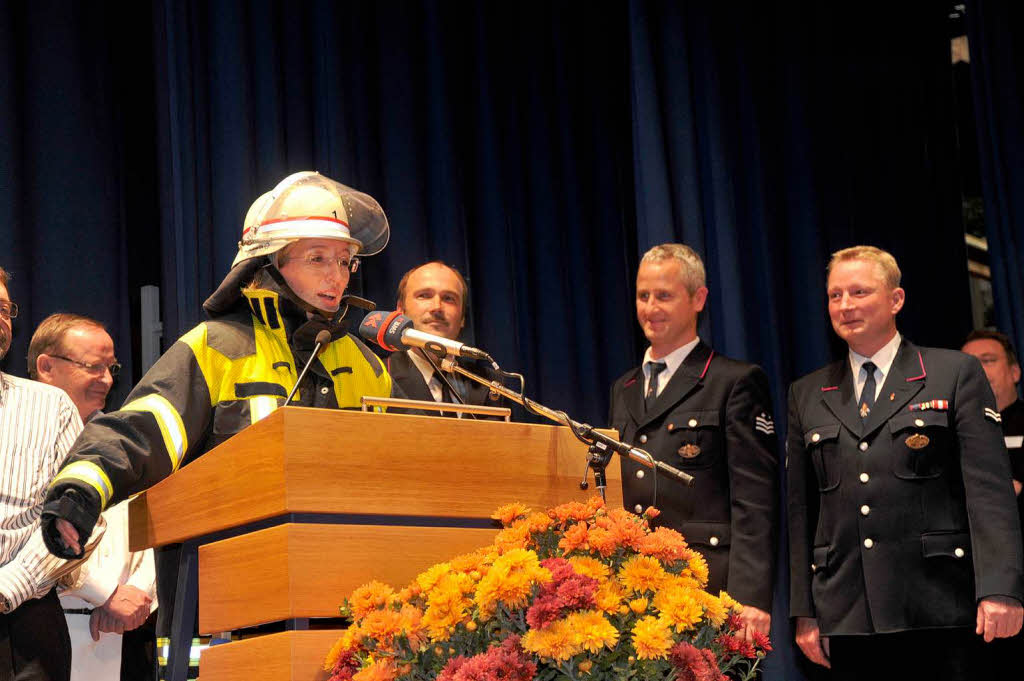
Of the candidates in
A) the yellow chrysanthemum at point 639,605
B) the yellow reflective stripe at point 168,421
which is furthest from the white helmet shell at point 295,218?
the yellow chrysanthemum at point 639,605

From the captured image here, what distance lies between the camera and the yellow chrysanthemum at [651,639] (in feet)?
6.00

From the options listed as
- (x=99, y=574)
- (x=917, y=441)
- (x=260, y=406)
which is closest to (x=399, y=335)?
(x=260, y=406)

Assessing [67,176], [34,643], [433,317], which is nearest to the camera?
[34,643]

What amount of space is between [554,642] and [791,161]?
378 centimetres

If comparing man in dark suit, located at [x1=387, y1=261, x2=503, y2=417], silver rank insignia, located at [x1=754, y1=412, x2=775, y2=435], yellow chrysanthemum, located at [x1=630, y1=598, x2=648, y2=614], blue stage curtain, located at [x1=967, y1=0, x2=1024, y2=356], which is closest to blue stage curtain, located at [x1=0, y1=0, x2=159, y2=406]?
man in dark suit, located at [x1=387, y1=261, x2=503, y2=417]

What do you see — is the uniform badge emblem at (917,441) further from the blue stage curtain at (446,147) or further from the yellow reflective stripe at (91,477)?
the yellow reflective stripe at (91,477)

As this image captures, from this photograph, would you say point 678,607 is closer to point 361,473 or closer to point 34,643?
point 361,473

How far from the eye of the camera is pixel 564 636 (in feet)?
5.94

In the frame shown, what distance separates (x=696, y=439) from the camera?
3625 millimetres

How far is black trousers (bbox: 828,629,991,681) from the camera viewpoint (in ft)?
10.7

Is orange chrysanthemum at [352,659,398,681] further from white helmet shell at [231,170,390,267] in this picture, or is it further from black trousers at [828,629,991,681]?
black trousers at [828,629,991,681]

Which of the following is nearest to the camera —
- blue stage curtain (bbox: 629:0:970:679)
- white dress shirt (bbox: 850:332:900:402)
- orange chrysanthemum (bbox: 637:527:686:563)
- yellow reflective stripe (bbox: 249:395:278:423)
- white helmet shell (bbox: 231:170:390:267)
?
orange chrysanthemum (bbox: 637:527:686:563)

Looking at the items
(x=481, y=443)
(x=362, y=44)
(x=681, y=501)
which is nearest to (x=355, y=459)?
(x=481, y=443)

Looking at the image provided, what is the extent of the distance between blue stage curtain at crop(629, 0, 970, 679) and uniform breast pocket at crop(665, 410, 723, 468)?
1282 millimetres
